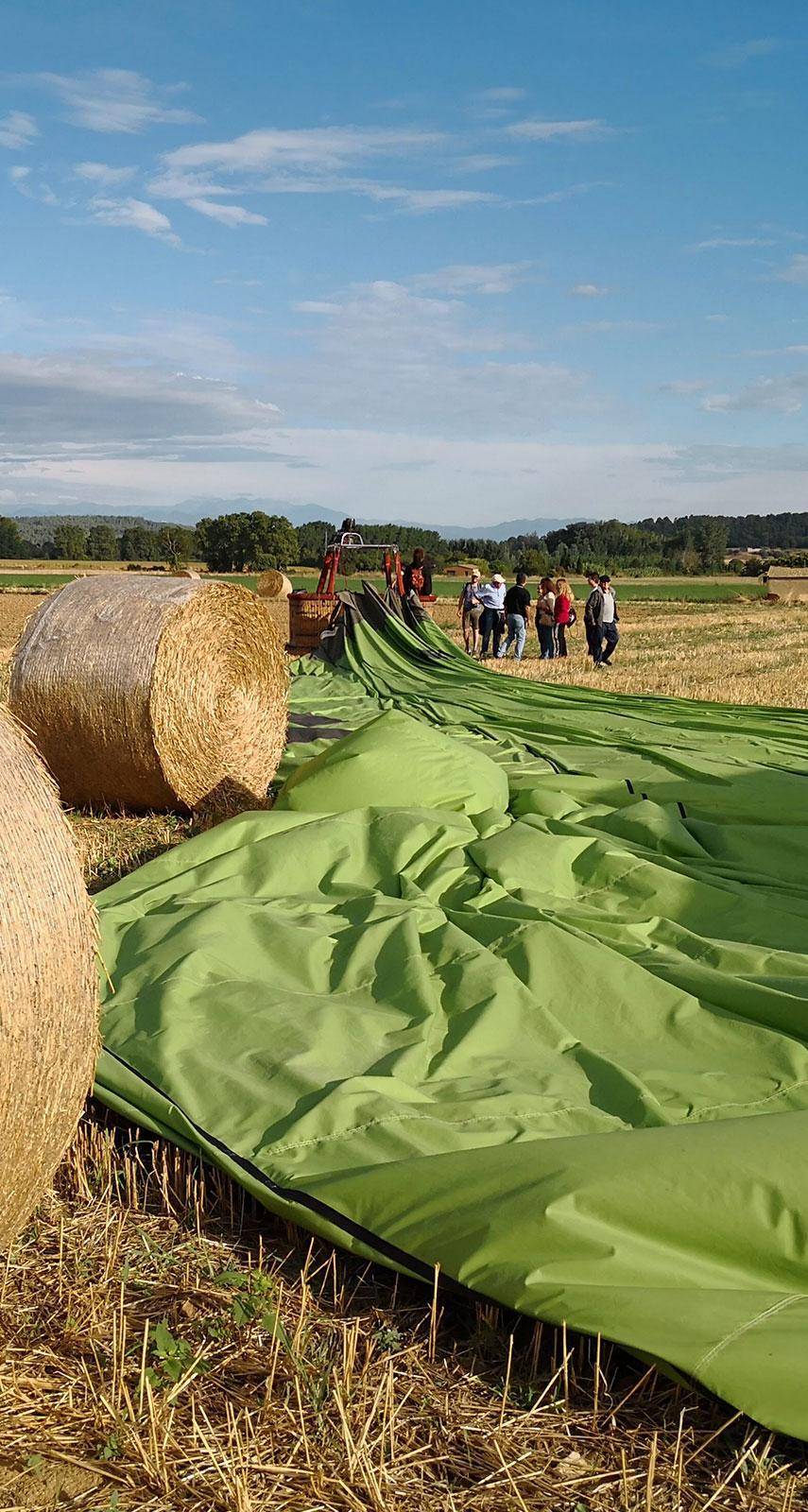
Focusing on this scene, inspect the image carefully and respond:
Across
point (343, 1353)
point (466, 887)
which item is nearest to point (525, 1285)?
point (343, 1353)

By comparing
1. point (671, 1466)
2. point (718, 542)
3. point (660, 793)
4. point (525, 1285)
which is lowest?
point (671, 1466)

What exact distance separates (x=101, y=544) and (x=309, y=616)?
7999 centimetres

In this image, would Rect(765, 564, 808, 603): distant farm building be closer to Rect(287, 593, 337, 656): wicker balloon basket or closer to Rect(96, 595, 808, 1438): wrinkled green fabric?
Rect(287, 593, 337, 656): wicker balloon basket

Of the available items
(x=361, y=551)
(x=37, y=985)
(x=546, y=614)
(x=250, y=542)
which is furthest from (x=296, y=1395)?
(x=250, y=542)

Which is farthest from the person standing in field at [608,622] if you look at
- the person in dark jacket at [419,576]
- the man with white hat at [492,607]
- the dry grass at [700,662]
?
the person in dark jacket at [419,576]

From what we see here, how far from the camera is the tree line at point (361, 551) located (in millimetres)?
71875

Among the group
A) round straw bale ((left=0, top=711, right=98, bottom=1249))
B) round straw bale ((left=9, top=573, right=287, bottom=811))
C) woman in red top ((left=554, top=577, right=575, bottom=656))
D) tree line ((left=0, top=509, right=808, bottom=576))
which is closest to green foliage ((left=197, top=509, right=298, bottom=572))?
tree line ((left=0, top=509, right=808, bottom=576))

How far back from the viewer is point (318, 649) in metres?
13.9

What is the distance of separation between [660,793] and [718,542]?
321ft

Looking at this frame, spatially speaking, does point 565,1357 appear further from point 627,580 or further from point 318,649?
point 627,580

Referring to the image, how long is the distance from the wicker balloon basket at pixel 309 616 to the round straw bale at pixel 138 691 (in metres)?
7.72

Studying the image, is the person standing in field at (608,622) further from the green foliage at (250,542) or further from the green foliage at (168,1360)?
the green foliage at (250,542)

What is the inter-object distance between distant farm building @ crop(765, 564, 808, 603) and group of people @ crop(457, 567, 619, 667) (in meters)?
33.6

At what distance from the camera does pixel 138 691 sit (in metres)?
6.91
